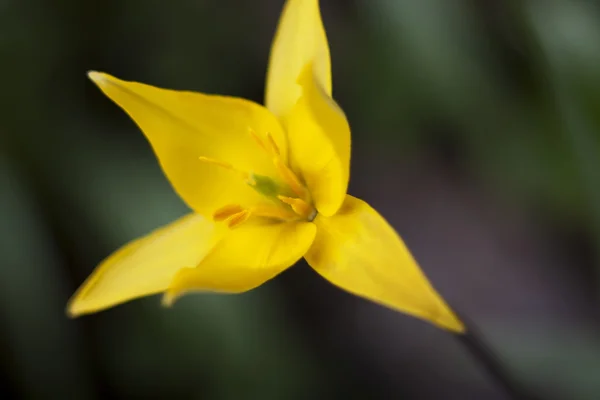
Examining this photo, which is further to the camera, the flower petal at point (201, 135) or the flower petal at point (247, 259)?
the flower petal at point (201, 135)

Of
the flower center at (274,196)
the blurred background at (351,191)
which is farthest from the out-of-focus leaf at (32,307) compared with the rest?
the flower center at (274,196)

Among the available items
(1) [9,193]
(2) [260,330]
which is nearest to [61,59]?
(1) [9,193]

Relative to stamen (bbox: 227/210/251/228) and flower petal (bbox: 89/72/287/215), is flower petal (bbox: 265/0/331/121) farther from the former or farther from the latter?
stamen (bbox: 227/210/251/228)

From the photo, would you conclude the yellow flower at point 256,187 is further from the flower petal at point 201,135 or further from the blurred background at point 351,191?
the blurred background at point 351,191

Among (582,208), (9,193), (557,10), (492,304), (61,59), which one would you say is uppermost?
(61,59)

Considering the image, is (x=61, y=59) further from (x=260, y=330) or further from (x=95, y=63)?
(x=260, y=330)

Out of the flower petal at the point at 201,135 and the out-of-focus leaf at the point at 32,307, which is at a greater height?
the flower petal at the point at 201,135

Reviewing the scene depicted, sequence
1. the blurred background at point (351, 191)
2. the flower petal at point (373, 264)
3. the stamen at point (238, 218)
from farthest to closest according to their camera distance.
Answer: the blurred background at point (351, 191) → the stamen at point (238, 218) → the flower petal at point (373, 264)
